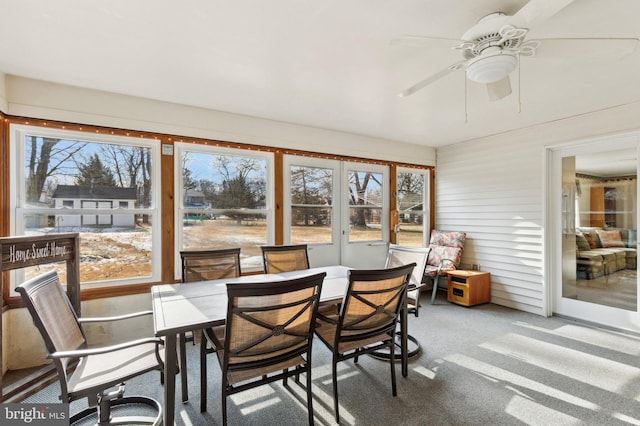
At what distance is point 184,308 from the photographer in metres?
1.96

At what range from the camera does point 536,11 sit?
55.1 inches

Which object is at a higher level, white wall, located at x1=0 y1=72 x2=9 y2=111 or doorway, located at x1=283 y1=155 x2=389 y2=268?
white wall, located at x1=0 y1=72 x2=9 y2=111

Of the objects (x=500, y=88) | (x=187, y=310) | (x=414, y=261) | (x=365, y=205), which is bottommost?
(x=187, y=310)

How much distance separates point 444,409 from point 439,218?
388 cm

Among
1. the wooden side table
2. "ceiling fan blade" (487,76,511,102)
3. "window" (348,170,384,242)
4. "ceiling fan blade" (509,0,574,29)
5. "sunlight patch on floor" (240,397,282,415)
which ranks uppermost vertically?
"ceiling fan blade" (509,0,574,29)

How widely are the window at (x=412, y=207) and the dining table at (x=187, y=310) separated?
267 centimetres

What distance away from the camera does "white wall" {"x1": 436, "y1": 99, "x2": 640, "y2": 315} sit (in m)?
3.83

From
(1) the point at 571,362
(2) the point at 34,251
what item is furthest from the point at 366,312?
(2) the point at 34,251

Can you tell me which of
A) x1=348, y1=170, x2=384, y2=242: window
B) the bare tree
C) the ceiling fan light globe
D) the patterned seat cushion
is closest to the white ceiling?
the ceiling fan light globe

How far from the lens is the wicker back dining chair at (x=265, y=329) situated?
5.38 ft

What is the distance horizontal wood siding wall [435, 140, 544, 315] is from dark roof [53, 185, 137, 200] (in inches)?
189

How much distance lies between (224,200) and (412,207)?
331cm

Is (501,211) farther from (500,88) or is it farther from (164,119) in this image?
(164,119)

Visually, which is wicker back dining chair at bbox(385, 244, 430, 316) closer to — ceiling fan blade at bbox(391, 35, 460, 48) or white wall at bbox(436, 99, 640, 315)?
ceiling fan blade at bbox(391, 35, 460, 48)
